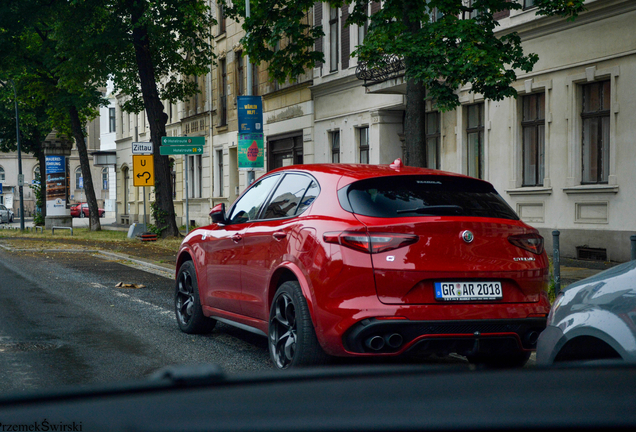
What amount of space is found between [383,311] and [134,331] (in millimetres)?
4004

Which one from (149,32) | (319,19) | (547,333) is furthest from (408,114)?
(319,19)

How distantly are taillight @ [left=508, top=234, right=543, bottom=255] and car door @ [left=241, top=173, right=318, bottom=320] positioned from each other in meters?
1.48

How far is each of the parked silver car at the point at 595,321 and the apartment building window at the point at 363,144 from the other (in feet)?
69.8

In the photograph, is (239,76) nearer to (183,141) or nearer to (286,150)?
(286,150)

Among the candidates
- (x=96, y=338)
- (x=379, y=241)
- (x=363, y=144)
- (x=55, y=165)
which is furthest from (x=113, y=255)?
(x=55, y=165)

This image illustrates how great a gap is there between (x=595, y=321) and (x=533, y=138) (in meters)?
15.4

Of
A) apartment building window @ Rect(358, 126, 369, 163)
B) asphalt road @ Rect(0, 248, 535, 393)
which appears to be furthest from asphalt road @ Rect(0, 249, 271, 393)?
apartment building window @ Rect(358, 126, 369, 163)

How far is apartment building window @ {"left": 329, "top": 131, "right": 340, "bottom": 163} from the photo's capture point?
27.5m

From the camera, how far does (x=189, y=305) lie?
27.6 ft

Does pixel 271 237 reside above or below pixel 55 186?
below

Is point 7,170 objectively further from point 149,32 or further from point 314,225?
point 314,225

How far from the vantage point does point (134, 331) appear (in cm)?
845

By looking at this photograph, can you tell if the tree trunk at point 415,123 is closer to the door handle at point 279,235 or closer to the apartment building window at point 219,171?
the door handle at point 279,235

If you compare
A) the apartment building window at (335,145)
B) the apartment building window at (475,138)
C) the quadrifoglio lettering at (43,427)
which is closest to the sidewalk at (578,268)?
the apartment building window at (475,138)
